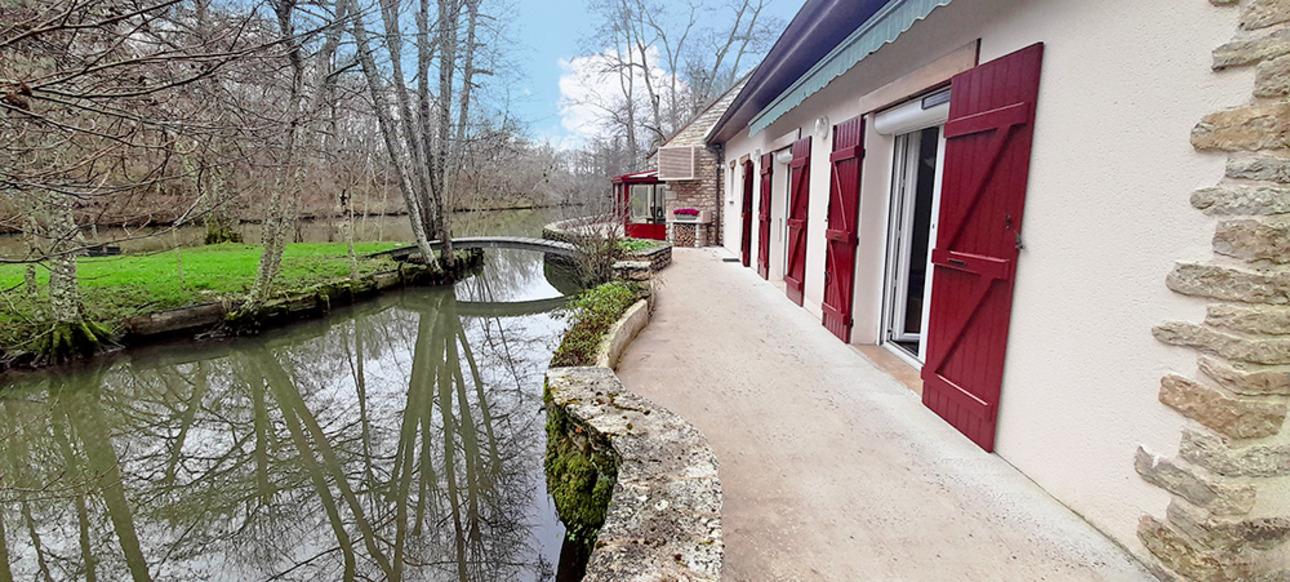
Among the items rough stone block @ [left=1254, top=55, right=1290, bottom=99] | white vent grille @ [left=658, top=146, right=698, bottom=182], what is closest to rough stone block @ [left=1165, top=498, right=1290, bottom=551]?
rough stone block @ [left=1254, top=55, right=1290, bottom=99]

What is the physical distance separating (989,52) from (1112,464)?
2026mm

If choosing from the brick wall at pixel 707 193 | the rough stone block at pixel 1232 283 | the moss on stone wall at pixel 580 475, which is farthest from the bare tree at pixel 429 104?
the rough stone block at pixel 1232 283

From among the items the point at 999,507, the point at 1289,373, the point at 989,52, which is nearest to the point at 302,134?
the point at 989,52

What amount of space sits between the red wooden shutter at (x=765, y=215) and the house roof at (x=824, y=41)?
1.56 meters

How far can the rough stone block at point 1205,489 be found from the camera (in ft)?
5.46

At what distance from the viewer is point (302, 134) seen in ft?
26.1

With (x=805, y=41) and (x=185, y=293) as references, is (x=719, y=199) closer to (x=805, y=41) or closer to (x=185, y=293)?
(x=805, y=41)

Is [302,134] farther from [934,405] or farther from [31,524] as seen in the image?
[934,405]

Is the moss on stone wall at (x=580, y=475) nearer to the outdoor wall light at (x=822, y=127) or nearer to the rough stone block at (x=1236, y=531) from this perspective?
the rough stone block at (x=1236, y=531)

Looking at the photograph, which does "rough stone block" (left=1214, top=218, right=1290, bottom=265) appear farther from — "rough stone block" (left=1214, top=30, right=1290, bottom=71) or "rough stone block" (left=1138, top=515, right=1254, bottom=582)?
"rough stone block" (left=1138, top=515, right=1254, bottom=582)

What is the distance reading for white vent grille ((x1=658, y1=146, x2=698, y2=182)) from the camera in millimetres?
12750

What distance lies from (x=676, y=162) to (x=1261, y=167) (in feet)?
38.1

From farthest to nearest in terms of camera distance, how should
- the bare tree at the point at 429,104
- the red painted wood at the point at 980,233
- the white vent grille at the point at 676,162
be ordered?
the white vent grille at the point at 676,162 → the bare tree at the point at 429,104 → the red painted wood at the point at 980,233

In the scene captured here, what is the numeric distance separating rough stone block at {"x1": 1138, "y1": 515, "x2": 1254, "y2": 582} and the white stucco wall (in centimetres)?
6
